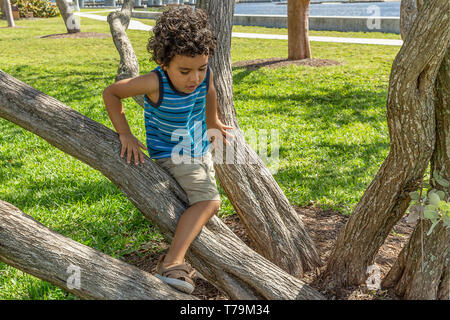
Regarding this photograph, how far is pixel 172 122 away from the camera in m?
2.55

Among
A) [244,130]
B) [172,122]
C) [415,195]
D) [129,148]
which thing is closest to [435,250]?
A: [415,195]

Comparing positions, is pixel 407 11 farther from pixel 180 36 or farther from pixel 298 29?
pixel 298 29

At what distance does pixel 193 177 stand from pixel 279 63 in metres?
8.76

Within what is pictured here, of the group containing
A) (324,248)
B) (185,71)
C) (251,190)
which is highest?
(185,71)

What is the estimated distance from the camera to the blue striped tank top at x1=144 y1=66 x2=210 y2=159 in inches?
97.7

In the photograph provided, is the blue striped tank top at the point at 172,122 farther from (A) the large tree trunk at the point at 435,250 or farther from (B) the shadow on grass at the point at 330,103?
(B) the shadow on grass at the point at 330,103

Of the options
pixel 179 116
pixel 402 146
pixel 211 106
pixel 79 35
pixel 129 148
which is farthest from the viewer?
pixel 79 35

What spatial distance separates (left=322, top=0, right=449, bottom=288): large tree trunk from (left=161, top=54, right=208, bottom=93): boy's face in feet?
3.15

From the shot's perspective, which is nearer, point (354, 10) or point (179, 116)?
point (179, 116)

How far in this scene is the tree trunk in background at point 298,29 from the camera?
1055cm

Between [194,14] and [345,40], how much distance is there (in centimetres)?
1404

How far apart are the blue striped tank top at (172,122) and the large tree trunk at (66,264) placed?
Result: 693 millimetres

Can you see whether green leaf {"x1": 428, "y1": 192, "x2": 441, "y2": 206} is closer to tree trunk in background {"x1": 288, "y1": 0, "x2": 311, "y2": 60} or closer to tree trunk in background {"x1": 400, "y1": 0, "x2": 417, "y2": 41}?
tree trunk in background {"x1": 400, "y1": 0, "x2": 417, "y2": 41}
